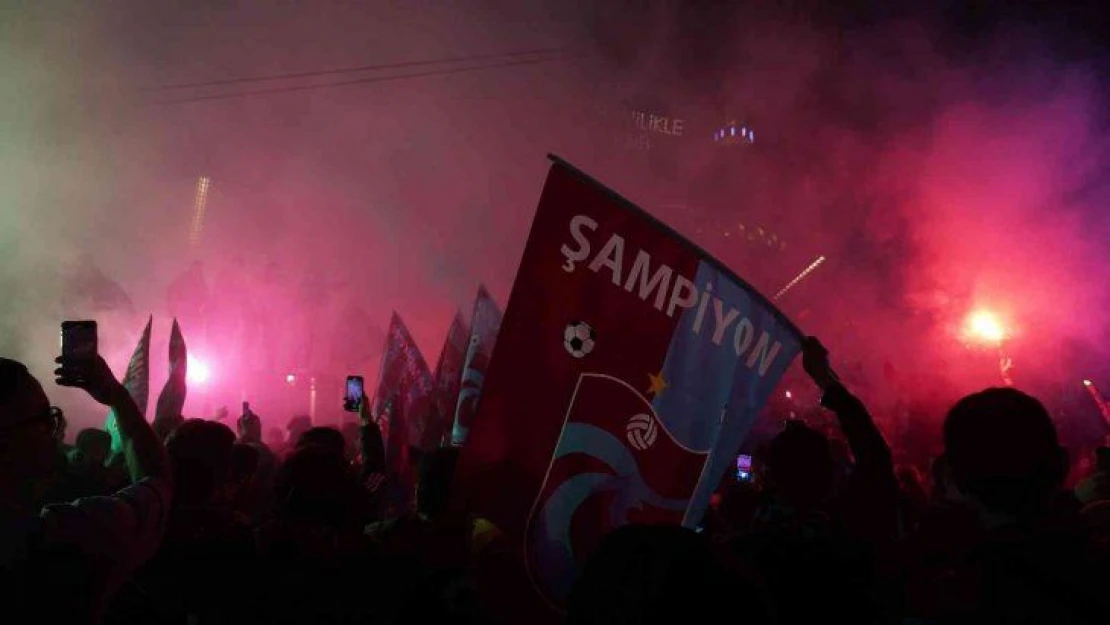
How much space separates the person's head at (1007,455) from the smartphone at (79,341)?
89.3 inches

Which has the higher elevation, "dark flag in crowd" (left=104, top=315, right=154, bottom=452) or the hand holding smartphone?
"dark flag in crowd" (left=104, top=315, right=154, bottom=452)

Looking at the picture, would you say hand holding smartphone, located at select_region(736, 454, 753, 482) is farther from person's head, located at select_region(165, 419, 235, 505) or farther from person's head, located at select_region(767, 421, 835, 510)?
person's head, located at select_region(165, 419, 235, 505)

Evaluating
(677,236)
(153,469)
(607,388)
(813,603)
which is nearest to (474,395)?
(607,388)

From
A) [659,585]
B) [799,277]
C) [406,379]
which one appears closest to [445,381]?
[406,379]

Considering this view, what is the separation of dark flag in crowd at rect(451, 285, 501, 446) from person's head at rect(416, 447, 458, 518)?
173mm

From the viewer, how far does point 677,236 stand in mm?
2557

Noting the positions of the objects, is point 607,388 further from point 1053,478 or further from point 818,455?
point 1053,478

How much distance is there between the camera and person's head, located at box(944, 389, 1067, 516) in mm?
1466

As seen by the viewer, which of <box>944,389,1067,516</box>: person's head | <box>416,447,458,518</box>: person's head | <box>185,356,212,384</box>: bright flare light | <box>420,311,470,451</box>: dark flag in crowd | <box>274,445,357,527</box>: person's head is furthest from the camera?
<box>185,356,212,384</box>: bright flare light

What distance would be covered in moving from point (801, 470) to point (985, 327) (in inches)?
542

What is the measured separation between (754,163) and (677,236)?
35.1m

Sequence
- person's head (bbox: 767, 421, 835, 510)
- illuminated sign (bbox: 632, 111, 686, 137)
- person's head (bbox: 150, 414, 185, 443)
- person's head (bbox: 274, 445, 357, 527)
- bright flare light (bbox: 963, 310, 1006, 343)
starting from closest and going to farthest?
person's head (bbox: 767, 421, 835, 510) → person's head (bbox: 274, 445, 357, 527) → person's head (bbox: 150, 414, 185, 443) → bright flare light (bbox: 963, 310, 1006, 343) → illuminated sign (bbox: 632, 111, 686, 137)

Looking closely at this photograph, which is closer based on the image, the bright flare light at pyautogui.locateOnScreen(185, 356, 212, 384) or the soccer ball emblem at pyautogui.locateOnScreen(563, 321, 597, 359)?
the soccer ball emblem at pyautogui.locateOnScreen(563, 321, 597, 359)

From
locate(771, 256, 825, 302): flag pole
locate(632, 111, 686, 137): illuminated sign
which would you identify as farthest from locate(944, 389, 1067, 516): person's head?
locate(632, 111, 686, 137): illuminated sign
